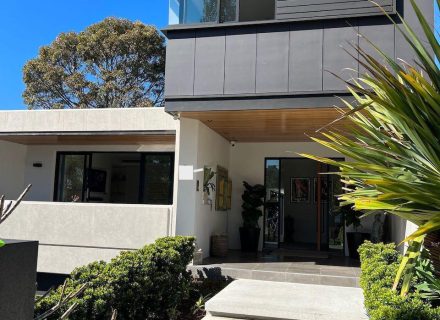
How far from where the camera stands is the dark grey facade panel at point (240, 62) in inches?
298

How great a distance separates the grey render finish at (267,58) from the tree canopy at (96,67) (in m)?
16.3

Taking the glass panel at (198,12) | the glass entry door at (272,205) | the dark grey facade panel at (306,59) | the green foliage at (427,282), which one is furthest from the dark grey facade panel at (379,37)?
the glass entry door at (272,205)

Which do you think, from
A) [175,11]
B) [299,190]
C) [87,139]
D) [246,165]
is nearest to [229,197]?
[246,165]

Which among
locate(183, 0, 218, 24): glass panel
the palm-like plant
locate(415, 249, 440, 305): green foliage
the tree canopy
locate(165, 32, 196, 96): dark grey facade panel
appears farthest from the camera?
the tree canopy

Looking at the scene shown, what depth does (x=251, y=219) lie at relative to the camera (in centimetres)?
1070

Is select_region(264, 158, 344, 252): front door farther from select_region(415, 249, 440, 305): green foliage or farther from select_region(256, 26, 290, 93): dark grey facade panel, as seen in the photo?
select_region(415, 249, 440, 305): green foliage

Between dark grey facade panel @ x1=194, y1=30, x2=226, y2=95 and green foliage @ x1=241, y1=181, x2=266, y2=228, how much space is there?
384 cm

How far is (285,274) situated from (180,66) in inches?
165

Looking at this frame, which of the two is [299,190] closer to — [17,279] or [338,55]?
[338,55]

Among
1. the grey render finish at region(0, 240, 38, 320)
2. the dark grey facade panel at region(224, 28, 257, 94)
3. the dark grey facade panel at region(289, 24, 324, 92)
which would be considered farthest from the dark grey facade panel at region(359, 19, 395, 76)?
the grey render finish at region(0, 240, 38, 320)

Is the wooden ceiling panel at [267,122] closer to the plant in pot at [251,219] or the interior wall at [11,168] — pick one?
the plant in pot at [251,219]

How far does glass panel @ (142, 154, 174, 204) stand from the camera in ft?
39.1

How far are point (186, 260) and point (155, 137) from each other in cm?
442

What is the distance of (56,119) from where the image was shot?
34.0 feet
